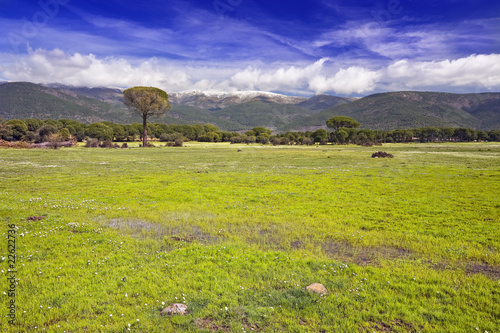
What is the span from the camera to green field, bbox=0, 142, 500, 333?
646 cm

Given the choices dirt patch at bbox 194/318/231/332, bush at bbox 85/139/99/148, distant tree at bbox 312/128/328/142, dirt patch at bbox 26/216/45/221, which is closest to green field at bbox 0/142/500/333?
dirt patch at bbox 194/318/231/332

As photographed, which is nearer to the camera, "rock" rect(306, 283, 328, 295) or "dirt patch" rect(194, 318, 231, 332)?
"dirt patch" rect(194, 318, 231, 332)

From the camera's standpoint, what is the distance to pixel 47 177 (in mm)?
26781

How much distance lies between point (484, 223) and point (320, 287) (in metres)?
12.2

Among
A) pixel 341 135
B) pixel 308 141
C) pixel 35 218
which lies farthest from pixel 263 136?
pixel 35 218

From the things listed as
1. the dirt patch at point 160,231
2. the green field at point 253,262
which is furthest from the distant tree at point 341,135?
the dirt patch at point 160,231

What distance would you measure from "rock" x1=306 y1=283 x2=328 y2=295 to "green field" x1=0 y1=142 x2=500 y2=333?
21 cm

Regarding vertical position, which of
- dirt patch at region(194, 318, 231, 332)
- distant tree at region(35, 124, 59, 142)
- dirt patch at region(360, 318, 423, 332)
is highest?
distant tree at region(35, 124, 59, 142)

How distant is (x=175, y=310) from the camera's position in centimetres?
669

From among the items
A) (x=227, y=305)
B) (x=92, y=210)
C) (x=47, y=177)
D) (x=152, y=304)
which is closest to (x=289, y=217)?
(x=227, y=305)

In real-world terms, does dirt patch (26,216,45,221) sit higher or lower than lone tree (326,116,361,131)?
lower

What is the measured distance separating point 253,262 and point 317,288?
2697mm

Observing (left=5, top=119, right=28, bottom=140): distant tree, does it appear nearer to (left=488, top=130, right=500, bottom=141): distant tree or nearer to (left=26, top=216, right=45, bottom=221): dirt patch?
(left=26, top=216, right=45, bottom=221): dirt patch

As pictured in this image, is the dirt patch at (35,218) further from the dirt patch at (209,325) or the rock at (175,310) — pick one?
the dirt patch at (209,325)
